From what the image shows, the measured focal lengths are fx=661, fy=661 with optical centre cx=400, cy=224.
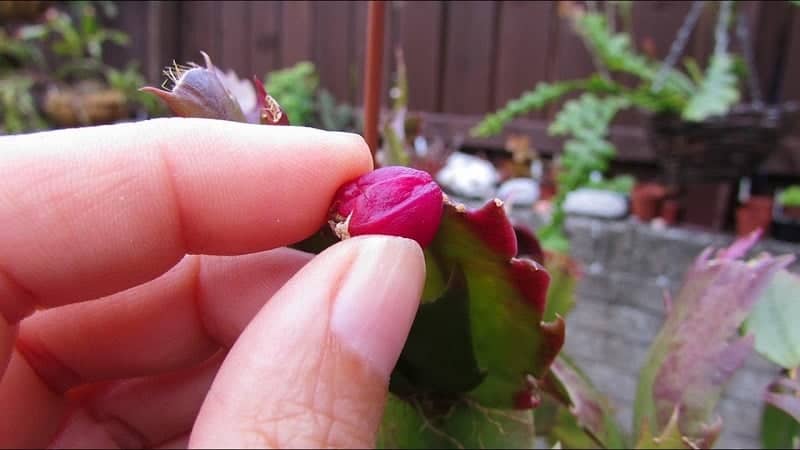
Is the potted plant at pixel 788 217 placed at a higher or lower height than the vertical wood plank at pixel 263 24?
lower

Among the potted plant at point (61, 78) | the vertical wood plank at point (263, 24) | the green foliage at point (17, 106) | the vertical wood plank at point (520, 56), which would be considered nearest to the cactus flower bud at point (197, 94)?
the vertical wood plank at point (263, 24)

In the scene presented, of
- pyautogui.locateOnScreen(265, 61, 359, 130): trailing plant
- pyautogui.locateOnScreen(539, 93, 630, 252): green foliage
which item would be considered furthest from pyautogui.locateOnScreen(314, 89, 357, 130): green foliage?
pyautogui.locateOnScreen(539, 93, 630, 252): green foliage

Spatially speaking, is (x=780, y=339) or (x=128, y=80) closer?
(x=780, y=339)

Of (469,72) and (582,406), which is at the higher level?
(469,72)

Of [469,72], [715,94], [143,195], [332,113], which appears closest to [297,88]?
[332,113]

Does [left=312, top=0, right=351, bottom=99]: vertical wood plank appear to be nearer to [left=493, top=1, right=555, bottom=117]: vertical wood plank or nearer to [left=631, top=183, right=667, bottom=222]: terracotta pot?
[left=493, top=1, right=555, bottom=117]: vertical wood plank

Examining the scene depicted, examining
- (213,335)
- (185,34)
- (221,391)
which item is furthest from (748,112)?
(221,391)

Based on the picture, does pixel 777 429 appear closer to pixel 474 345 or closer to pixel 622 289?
pixel 474 345

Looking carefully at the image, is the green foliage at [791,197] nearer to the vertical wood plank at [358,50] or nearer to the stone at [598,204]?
the stone at [598,204]
